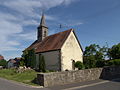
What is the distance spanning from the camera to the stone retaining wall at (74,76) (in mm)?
12131

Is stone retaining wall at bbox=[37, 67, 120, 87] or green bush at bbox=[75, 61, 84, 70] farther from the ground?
green bush at bbox=[75, 61, 84, 70]

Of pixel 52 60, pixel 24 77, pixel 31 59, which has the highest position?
pixel 31 59

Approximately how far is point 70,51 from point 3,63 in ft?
101

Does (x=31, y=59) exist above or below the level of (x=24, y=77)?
above

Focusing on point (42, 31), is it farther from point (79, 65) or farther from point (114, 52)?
point (114, 52)

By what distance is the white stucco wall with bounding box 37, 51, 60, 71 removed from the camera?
23966 mm

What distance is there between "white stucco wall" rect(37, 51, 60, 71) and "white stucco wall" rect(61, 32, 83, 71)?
3.41ft

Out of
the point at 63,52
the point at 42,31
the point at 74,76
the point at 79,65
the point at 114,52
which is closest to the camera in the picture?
the point at 74,76

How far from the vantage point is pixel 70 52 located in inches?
993

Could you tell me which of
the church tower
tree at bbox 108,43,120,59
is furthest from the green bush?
tree at bbox 108,43,120,59

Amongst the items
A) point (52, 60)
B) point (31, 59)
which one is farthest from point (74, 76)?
point (31, 59)

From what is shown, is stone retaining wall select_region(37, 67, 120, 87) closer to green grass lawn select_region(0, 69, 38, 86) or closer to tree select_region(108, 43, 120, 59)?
green grass lawn select_region(0, 69, 38, 86)

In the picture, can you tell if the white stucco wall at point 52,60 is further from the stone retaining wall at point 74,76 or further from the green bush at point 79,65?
the stone retaining wall at point 74,76

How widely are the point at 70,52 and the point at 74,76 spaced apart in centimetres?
1123
